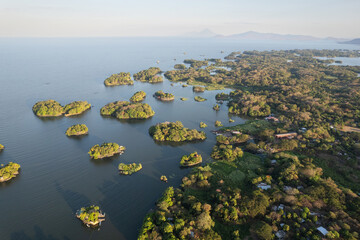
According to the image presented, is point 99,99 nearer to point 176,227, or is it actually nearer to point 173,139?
point 173,139

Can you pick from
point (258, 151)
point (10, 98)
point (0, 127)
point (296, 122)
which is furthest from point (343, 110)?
point (10, 98)

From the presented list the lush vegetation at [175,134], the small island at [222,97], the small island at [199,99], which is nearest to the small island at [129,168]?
the lush vegetation at [175,134]

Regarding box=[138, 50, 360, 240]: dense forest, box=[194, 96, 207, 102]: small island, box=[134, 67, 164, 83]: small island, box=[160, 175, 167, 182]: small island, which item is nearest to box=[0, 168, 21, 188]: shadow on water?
box=[160, 175, 167, 182]: small island

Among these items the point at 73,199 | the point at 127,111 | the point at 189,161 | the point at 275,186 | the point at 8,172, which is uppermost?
the point at 275,186

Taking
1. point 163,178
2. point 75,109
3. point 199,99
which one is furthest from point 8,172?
point 199,99

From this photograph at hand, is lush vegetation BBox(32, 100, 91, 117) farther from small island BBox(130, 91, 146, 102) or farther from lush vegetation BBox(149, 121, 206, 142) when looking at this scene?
lush vegetation BBox(149, 121, 206, 142)

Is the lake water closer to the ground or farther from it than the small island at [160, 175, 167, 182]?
closer to the ground

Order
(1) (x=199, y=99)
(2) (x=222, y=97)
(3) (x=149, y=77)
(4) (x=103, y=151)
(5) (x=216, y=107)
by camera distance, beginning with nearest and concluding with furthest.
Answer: (4) (x=103, y=151), (5) (x=216, y=107), (1) (x=199, y=99), (2) (x=222, y=97), (3) (x=149, y=77)

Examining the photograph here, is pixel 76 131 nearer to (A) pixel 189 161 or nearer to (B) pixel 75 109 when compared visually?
(B) pixel 75 109
